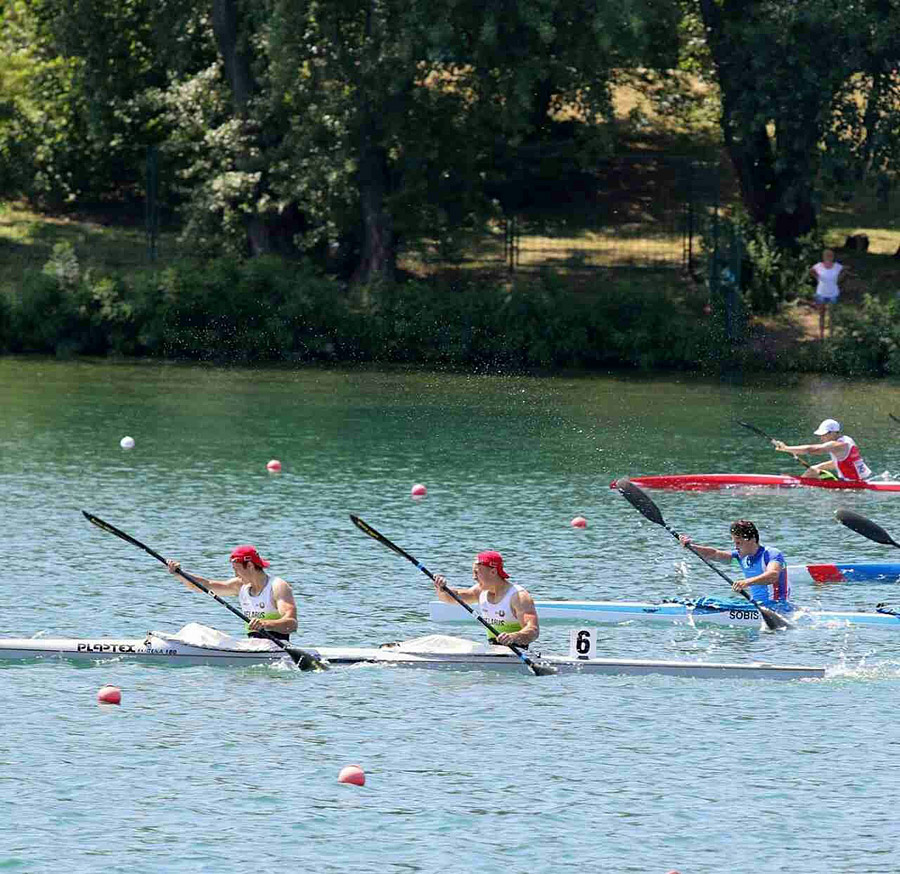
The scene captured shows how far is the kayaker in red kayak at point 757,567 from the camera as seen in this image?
2308 centimetres

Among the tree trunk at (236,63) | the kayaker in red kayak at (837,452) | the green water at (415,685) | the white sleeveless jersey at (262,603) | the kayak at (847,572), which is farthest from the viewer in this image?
the tree trunk at (236,63)

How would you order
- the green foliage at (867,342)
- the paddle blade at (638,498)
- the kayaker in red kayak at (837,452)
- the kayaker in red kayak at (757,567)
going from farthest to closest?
the green foliage at (867,342) < the kayaker in red kayak at (837,452) < the paddle blade at (638,498) < the kayaker in red kayak at (757,567)

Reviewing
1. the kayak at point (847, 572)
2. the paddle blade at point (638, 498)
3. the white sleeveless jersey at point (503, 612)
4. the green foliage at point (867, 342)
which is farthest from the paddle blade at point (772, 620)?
the green foliage at point (867, 342)

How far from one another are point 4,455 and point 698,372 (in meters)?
19.8

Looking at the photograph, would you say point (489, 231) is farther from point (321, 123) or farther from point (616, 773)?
point (616, 773)

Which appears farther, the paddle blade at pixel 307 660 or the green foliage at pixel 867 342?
the green foliage at pixel 867 342

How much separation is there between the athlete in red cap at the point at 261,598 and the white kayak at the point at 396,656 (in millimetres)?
214

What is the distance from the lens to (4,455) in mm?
35812

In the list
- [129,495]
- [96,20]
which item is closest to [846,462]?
[129,495]

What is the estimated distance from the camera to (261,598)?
69.8ft

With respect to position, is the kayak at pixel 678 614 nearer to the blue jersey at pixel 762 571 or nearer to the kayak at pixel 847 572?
the blue jersey at pixel 762 571

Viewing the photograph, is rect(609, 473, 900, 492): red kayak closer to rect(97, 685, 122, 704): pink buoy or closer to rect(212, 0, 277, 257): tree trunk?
rect(97, 685, 122, 704): pink buoy

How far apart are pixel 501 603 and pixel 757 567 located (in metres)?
3.95

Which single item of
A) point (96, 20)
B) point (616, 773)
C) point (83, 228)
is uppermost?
point (96, 20)
